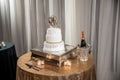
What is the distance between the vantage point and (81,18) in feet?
6.97

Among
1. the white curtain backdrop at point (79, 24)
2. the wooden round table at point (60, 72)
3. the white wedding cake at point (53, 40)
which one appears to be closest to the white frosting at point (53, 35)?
the white wedding cake at point (53, 40)

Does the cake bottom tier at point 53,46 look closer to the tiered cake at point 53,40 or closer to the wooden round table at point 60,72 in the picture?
the tiered cake at point 53,40

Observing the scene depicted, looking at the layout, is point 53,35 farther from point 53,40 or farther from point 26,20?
point 26,20

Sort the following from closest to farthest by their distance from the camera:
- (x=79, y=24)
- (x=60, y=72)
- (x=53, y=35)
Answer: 1. (x=60, y=72)
2. (x=53, y=35)
3. (x=79, y=24)

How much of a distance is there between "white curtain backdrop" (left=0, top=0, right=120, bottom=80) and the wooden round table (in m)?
0.50

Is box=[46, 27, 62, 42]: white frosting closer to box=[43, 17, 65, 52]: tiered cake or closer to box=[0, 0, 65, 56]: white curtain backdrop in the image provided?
box=[43, 17, 65, 52]: tiered cake

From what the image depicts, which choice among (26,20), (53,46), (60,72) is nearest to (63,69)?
(60,72)

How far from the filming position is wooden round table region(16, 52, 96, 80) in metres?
1.37

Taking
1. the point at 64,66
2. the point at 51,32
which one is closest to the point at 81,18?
the point at 51,32

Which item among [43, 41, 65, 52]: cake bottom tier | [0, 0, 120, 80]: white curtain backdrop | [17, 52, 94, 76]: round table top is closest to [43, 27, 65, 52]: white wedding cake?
[43, 41, 65, 52]: cake bottom tier

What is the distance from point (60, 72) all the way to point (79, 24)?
0.91 metres

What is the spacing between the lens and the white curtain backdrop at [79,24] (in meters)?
1.92

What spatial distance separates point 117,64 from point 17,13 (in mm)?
1754

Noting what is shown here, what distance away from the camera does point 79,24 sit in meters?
2.15
